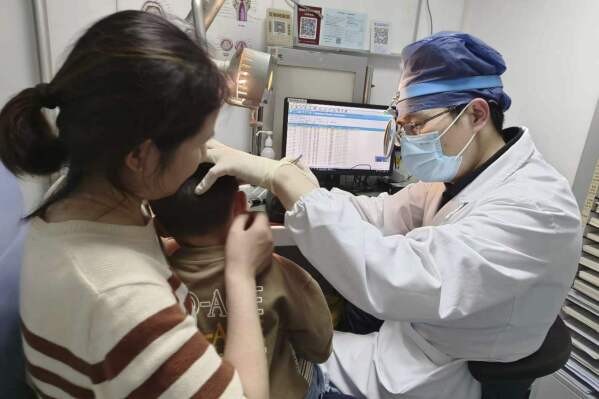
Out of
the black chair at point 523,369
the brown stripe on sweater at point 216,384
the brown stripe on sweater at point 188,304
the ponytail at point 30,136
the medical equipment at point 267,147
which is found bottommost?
the black chair at point 523,369

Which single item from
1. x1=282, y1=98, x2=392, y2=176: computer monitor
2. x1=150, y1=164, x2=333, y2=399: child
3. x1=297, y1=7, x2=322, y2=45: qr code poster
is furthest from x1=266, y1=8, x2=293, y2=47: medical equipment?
x1=150, y1=164, x2=333, y2=399: child

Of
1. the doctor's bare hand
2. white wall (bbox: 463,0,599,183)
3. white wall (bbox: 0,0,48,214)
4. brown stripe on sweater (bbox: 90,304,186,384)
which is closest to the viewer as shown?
brown stripe on sweater (bbox: 90,304,186,384)

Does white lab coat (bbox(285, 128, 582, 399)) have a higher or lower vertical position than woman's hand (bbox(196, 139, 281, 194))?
lower

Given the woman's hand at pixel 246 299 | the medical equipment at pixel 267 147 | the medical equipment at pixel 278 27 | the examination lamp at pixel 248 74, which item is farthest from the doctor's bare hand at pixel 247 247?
the medical equipment at pixel 278 27

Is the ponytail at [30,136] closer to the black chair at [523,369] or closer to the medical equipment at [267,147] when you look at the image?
the black chair at [523,369]

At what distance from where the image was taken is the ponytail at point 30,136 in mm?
545

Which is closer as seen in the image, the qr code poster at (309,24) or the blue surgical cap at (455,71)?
the blue surgical cap at (455,71)

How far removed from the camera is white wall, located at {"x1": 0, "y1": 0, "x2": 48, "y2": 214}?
4.85 feet

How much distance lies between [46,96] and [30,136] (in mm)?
73

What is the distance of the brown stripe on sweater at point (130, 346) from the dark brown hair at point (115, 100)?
0.22m

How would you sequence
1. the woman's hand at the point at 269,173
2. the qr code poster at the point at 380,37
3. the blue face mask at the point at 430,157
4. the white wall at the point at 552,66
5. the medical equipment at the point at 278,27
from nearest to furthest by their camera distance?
the woman's hand at the point at 269,173 → the blue face mask at the point at 430,157 → the white wall at the point at 552,66 → the medical equipment at the point at 278,27 → the qr code poster at the point at 380,37

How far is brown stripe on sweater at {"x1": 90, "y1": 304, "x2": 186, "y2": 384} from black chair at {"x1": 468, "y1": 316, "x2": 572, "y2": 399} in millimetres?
752

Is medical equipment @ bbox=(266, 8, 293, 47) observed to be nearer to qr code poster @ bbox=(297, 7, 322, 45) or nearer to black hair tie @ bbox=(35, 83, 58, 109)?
qr code poster @ bbox=(297, 7, 322, 45)

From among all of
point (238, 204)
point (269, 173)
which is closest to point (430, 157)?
→ point (269, 173)
